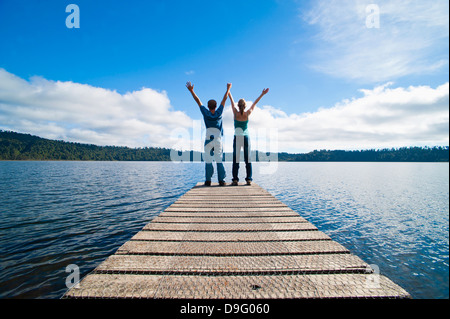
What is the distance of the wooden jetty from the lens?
180 cm

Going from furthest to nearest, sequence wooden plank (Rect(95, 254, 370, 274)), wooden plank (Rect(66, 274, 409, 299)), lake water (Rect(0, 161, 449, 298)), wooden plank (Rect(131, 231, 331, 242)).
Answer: lake water (Rect(0, 161, 449, 298)) → wooden plank (Rect(131, 231, 331, 242)) → wooden plank (Rect(95, 254, 370, 274)) → wooden plank (Rect(66, 274, 409, 299))

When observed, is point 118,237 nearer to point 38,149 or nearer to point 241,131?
point 241,131

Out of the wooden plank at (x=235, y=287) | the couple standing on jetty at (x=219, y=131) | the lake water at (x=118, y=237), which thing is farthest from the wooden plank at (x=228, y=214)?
the couple standing on jetty at (x=219, y=131)

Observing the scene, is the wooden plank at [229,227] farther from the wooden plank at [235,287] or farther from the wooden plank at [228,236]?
the wooden plank at [235,287]

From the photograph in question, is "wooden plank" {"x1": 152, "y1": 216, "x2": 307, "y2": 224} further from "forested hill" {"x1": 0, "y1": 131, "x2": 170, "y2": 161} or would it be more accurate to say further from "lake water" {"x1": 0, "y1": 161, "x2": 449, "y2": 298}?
"forested hill" {"x1": 0, "y1": 131, "x2": 170, "y2": 161}

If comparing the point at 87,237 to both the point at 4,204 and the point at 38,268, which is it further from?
the point at 4,204

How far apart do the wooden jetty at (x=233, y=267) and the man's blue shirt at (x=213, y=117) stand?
197 inches

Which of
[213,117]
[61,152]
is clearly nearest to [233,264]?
[213,117]

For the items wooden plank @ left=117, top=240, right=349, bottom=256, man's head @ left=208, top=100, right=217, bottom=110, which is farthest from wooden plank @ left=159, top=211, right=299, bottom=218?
man's head @ left=208, top=100, right=217, bottom=110

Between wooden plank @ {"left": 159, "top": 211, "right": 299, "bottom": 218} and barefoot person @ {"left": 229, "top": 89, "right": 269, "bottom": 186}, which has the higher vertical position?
barefoot person @ {"left": 229, "top": 89, "right": 269, "bottom": 186}

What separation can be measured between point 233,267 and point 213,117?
20.9 feet

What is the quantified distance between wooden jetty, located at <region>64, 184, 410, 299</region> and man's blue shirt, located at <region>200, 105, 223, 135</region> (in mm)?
5010

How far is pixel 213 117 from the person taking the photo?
314 inches
